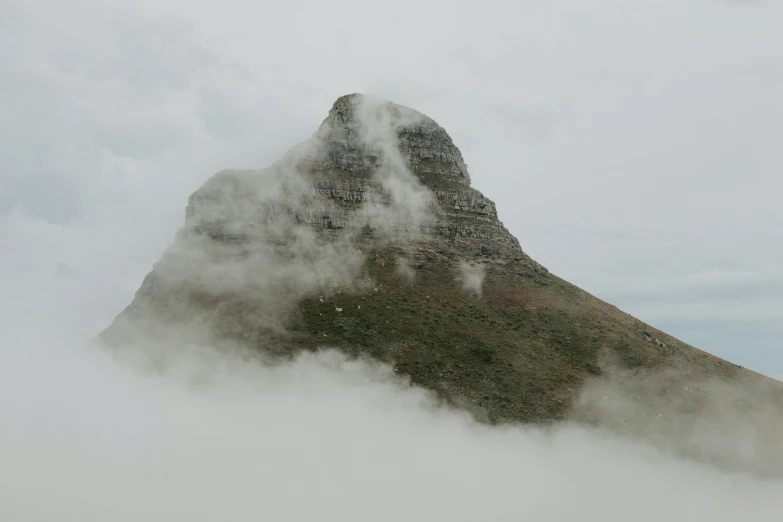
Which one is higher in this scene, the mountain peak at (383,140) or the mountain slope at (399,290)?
the mountain peak at (383,140)

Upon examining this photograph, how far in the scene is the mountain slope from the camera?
424ft

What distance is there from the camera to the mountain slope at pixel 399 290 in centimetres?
12912

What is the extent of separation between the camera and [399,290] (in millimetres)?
146125

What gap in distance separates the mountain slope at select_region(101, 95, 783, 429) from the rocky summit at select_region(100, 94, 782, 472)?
15.6 inches

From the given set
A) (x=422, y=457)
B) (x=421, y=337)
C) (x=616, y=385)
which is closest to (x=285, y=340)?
(x=421, y=337)

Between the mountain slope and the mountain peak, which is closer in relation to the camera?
the mountain slope

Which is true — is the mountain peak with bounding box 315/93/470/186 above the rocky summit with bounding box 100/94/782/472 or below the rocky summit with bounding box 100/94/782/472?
above

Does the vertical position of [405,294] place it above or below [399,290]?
below

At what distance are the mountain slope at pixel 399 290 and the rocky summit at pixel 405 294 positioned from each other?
0.40 m

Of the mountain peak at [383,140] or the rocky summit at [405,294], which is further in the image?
the mountain peak at [383,140]

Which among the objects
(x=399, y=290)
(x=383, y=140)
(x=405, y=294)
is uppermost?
(x=383, y=140)

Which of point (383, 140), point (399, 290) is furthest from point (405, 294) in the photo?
point (383, 140)

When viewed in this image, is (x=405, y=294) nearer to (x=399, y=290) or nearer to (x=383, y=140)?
(x=399, y=290)

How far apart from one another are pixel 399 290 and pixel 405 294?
80.2 inches
